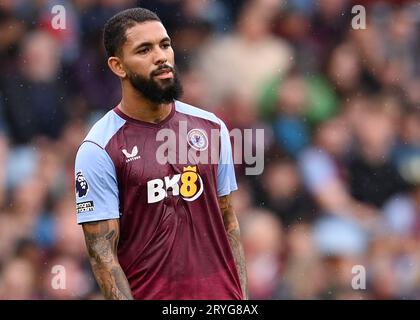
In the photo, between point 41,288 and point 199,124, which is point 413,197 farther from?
point 199,124

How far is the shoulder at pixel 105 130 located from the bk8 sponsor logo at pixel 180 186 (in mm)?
296

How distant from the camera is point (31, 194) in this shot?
8.54 meters

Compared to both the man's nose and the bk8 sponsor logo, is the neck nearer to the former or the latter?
the man's nose

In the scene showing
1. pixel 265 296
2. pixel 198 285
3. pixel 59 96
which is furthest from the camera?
pixel 59 96

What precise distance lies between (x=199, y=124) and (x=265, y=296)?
3113 mm

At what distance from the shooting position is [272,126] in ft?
28.9

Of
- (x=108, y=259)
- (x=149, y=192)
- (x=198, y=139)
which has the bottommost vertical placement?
(x=108, y=259)

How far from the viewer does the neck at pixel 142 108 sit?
5188mm

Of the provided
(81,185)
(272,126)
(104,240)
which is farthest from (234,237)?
(272,126)

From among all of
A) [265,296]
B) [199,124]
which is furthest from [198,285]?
[265,296]

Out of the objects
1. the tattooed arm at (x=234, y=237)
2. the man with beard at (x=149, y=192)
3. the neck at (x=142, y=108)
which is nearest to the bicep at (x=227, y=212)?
the tattooed arm at (x=234, y=237)

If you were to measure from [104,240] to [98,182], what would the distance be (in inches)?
10.7

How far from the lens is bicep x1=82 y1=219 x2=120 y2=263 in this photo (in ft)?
16.4

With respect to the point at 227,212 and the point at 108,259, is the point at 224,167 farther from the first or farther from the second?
the point at 108,259
